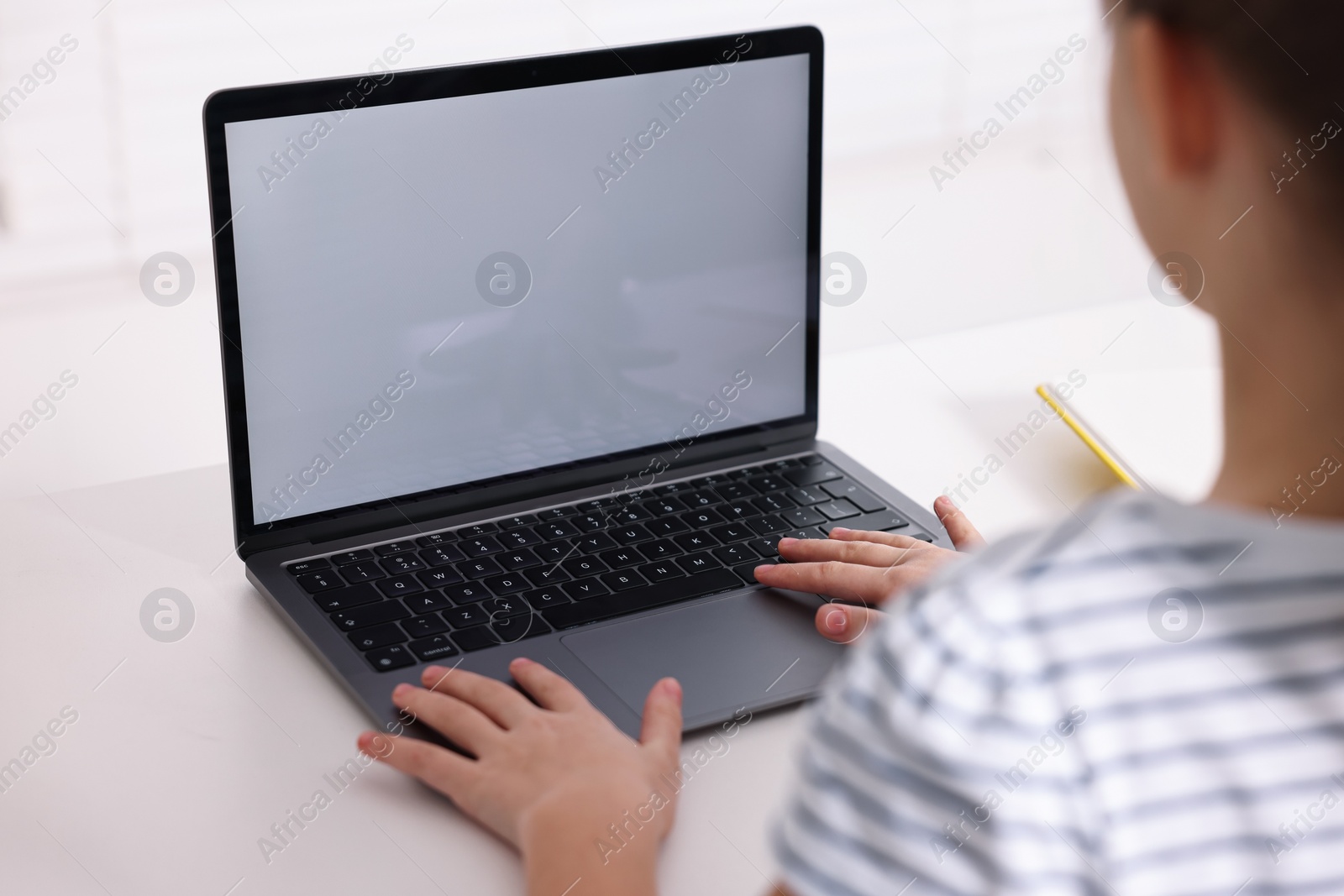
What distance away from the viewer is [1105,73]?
42cm

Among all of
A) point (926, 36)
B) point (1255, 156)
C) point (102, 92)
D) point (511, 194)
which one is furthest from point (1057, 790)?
point (926, 36)

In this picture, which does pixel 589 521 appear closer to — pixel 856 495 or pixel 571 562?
pixel 571 562

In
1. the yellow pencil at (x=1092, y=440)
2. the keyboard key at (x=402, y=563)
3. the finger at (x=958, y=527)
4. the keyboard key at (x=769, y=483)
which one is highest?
the keyboard key at (x=402, y=563)

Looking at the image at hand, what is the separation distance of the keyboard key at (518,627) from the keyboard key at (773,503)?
221mm

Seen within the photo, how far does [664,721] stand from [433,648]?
16 cm

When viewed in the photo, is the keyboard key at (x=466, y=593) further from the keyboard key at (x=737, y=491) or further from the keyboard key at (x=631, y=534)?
the keyboard key at (x=737, y=491)

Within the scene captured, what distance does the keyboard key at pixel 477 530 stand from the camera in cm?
93

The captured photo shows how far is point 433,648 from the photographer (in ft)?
2.64

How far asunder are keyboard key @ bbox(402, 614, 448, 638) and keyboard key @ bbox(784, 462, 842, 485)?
1.06 feet

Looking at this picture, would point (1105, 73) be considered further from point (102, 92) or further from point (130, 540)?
point (102, 92)

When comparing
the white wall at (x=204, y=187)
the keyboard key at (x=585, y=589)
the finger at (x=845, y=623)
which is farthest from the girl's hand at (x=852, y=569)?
the white wall at (x=204, y=187)

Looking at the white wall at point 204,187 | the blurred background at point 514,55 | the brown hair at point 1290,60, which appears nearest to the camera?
the brown hair at point 1290,60

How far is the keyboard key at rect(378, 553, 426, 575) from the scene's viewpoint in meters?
0.89

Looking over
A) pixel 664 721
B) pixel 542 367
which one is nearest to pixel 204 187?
pixel 542 367
